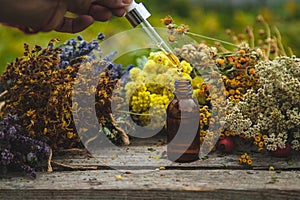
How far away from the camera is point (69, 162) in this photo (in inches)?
66.3

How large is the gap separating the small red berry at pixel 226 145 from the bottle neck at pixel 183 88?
19 cm

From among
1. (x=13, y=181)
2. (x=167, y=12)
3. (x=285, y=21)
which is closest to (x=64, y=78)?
(x=13, y=181)

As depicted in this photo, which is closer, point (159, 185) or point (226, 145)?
point (159, 185)

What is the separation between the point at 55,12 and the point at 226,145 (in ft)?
2.63

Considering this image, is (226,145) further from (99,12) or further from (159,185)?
(99,12)

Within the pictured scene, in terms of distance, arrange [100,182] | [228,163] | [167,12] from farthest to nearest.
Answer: [167,12]
[228,163]
[100,182]

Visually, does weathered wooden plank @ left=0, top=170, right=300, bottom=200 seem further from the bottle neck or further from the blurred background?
the blurred background

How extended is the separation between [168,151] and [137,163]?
0.10 metres

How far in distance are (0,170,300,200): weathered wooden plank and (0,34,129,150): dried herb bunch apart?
18 cm

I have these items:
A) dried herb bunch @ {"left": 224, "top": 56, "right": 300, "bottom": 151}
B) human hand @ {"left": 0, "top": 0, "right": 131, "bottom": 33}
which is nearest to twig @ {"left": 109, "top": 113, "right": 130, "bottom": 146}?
dried herb bunch @ {"left": 224, "top": 56, "right": 300, "bottom": 151}

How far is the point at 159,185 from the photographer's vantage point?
1.45 metres

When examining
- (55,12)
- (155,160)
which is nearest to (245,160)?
(155,160)

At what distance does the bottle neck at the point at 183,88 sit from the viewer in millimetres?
1628

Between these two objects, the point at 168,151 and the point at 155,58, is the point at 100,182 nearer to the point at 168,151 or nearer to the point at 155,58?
the point at 168,151
